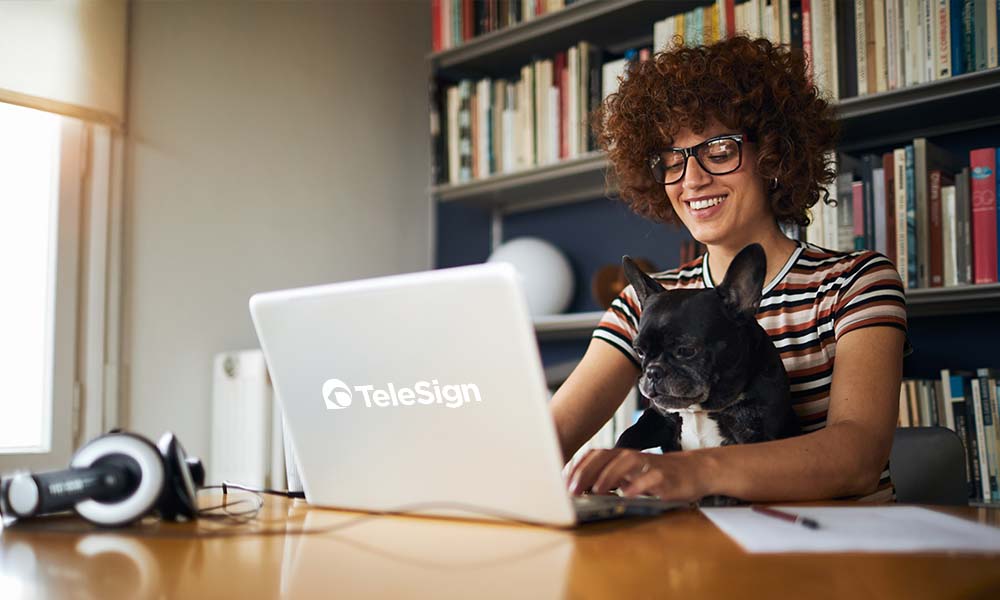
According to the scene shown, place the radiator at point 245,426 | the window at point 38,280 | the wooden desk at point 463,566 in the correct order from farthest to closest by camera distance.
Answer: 1. the radiator at point 245,426
2. the window at point 38,280
3. the wooden desk at point 463,566

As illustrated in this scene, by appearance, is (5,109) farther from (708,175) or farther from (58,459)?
(708,175)

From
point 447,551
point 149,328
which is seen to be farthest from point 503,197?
point 447,551

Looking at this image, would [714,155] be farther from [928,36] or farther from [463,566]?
[463,566]

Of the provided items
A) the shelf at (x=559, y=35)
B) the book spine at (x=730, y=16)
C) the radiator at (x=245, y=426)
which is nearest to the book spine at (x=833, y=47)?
the book spine at (x=730, y=16)

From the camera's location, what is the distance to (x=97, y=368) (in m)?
2.22

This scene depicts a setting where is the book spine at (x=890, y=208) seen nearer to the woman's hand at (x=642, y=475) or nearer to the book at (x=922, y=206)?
the book at (x=922, y=206)

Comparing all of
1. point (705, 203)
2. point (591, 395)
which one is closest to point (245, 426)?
point (591, 395)

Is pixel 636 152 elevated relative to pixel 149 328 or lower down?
elevated

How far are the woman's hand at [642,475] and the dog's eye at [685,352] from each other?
16cm

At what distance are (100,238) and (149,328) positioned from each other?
10.3 inches

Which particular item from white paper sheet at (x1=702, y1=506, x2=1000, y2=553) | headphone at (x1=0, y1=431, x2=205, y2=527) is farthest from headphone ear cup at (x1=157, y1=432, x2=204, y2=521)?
white paper sheet at (x1=702, y1=506, x2=1000, y2=553)

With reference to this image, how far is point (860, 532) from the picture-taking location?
0.70m

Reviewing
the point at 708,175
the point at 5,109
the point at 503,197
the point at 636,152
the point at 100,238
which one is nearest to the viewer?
the point at 708,175

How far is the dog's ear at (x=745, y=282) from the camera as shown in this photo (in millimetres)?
1030
